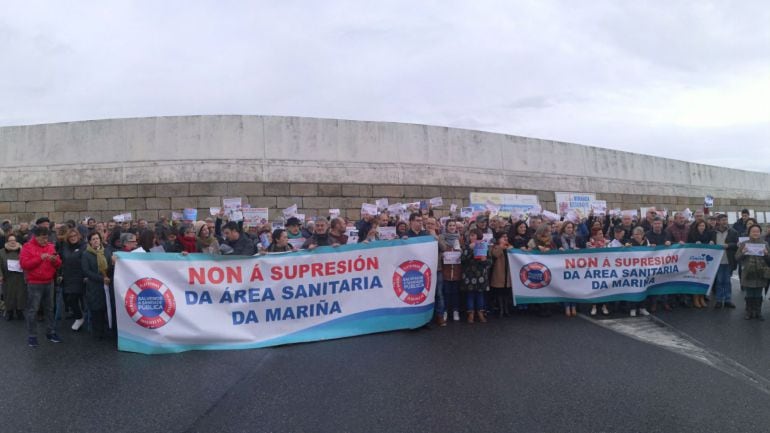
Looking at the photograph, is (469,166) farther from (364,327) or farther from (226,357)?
(226,357)

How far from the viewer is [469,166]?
47.1 feet

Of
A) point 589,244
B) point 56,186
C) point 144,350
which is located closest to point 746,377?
point 589,244

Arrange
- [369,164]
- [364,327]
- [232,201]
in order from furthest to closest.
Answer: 1. [369,164]
2. [232,201]
3. [364,327]

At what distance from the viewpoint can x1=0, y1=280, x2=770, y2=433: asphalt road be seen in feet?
12.1

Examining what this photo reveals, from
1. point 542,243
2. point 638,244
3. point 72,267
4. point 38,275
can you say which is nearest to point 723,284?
point 638,244

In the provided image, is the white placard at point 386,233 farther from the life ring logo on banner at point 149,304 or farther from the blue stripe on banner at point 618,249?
the life ring logo on banner at point 149,304

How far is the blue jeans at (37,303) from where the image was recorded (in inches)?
238

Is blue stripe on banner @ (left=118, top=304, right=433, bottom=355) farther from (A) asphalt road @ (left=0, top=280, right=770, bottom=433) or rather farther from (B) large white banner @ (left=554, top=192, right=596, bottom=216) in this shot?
(B) large white banner @ (left=554, top=192, right=596, bottom=216)

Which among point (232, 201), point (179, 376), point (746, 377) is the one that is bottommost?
point (746, 377)

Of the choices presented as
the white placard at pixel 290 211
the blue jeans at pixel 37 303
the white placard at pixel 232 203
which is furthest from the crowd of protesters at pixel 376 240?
the white placard at pixel 232 203

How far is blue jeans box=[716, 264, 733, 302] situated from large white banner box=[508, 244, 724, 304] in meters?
0.17

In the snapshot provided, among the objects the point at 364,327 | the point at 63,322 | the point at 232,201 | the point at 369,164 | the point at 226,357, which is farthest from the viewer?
the point at 369,164

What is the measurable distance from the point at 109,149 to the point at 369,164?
22.4 ft

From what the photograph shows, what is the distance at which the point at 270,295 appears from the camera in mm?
5934
